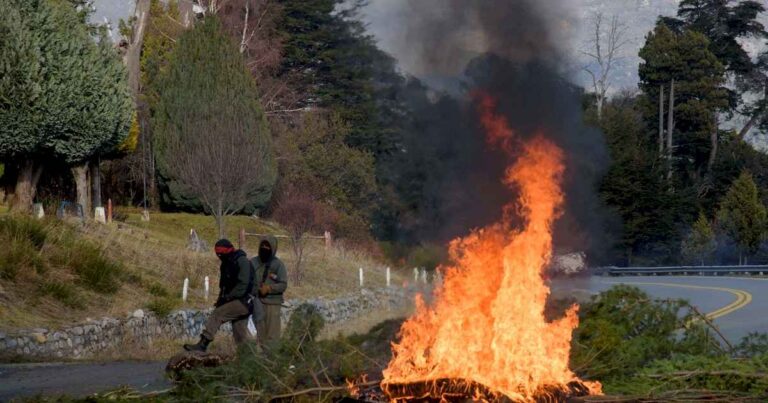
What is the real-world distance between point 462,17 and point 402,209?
6.64 ft

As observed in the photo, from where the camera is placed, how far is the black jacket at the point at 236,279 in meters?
15.2

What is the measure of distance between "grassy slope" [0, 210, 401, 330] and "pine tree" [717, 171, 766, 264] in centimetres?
2728

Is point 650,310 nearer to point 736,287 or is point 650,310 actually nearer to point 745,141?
point 736,287

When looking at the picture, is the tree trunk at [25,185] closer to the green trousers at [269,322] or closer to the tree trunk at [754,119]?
the green trousers at [269,322]

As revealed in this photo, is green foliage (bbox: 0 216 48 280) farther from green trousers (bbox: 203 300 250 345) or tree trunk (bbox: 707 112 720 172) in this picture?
tree trunk (bbox: 707 112 720 172)

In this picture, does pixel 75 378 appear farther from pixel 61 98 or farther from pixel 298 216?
pixel 298 216

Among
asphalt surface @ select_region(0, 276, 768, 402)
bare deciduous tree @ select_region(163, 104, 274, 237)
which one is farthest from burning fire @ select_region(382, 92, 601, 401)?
bare deciduous tree @ select_region(163, 104, 274, 237)

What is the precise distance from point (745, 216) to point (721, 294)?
78.5 feet

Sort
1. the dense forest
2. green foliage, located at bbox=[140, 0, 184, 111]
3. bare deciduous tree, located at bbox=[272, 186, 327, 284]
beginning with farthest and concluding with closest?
green foliage, located at bbox=[140, 0, 184, 111] < bare deciduous tree, located at bbox=[272, 186, 327, 284] < the dense forest

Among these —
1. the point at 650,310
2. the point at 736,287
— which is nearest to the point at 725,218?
the point at 736,287

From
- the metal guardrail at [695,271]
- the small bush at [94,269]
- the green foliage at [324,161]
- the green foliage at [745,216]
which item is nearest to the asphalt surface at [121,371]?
the small bush at [94,269]

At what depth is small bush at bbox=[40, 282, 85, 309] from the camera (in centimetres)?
2174

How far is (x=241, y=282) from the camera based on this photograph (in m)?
15.2

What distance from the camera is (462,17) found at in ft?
34.0
